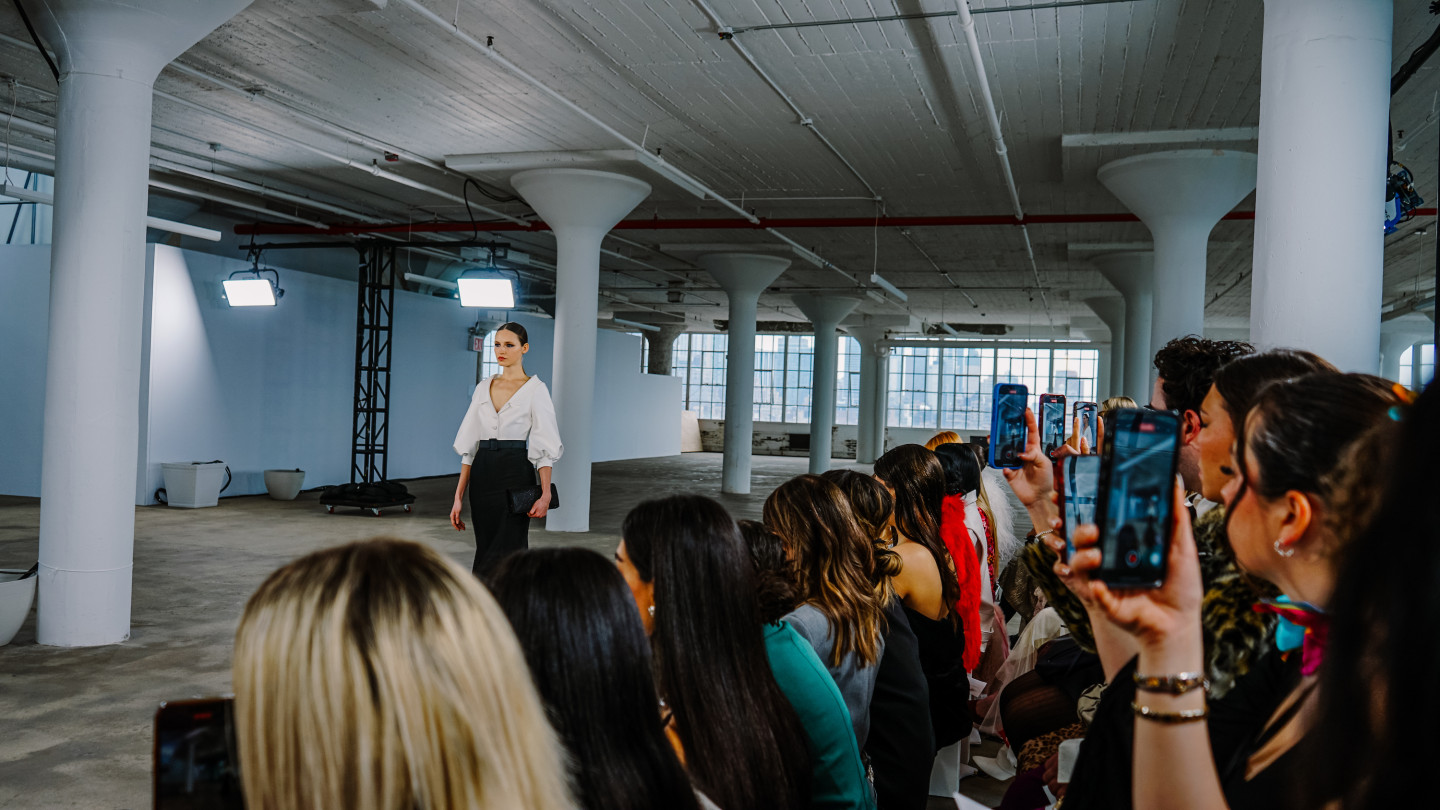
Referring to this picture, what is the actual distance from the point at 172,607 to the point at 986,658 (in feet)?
16.2

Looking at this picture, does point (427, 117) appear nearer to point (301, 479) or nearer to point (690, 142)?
point (690, 142)

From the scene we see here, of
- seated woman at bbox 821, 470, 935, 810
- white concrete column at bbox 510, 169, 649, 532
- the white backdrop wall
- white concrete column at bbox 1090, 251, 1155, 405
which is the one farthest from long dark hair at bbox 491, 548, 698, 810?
white concrete column at bbox 1090, 251, 1155, 405

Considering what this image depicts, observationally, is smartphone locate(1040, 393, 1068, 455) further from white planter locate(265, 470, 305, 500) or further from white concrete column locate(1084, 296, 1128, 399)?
white concrete column locate(1084, 296, 1128, 399)

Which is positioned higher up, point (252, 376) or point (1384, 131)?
point (1384, 131)

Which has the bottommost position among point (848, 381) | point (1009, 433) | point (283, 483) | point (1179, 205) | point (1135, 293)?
point (283, 483)

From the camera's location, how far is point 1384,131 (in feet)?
11.0

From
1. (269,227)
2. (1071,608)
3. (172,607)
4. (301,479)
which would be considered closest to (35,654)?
(172,607)

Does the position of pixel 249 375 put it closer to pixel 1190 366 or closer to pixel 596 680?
pixel 1190 366

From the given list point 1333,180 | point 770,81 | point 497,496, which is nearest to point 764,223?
point 770,81

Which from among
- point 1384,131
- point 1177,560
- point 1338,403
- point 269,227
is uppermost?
point 269,227

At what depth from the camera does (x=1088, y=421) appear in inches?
79.7

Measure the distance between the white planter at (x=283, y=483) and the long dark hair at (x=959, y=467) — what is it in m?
10.2

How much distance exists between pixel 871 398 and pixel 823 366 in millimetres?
7395

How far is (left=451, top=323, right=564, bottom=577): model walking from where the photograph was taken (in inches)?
182
